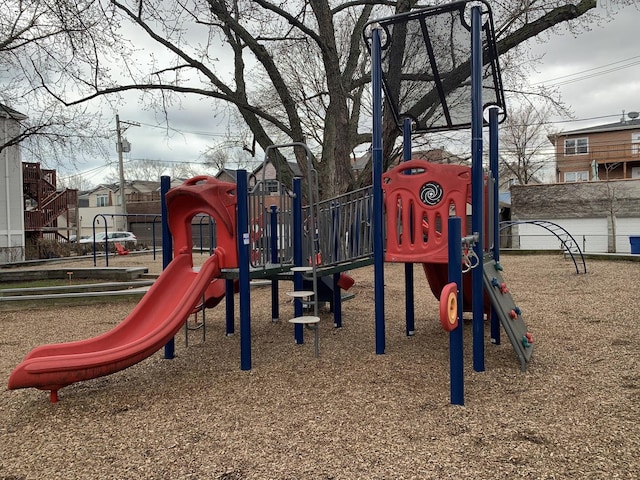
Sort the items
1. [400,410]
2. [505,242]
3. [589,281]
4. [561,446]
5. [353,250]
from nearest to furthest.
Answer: [561,446], [400,410], [353,250], [589,281], [505,242]

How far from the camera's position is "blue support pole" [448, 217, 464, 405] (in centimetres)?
377

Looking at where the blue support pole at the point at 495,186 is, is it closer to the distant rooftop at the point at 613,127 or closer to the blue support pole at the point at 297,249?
the blue support pole at the point at 297,249

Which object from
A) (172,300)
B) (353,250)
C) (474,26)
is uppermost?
(474,26)

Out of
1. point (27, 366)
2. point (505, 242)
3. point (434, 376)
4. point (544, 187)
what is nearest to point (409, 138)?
point (434, 376)

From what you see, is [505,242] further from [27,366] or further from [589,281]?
[27,366]

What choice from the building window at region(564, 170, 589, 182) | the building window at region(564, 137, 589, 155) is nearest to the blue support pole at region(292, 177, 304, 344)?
the building window at region(564, 170, 589, 182)

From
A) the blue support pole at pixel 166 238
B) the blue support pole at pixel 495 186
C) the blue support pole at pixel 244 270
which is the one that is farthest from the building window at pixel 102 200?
the blue support pole at pixel 495 186

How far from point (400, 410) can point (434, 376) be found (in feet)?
3.06

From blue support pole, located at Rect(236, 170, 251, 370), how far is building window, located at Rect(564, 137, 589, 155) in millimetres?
36020

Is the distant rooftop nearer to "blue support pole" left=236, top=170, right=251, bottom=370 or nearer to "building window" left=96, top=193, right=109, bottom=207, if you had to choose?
"blue support pole" left=236, top=170, right=251, bottom=370

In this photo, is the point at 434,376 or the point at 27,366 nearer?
the point at 27,366

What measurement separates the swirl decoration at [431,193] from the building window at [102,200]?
6176 cm

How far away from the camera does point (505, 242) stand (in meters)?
25.4

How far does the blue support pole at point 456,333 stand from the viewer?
3.77m
